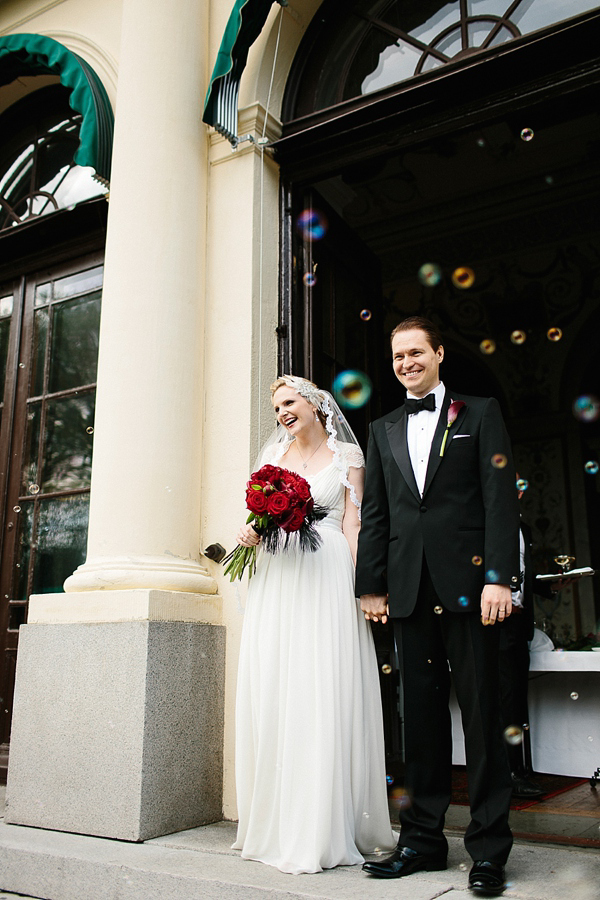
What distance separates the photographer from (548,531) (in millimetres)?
9836

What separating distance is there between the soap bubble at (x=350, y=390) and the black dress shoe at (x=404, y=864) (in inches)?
112

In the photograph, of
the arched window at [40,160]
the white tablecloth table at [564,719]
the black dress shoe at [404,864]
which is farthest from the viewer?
the arched window at [40,160]

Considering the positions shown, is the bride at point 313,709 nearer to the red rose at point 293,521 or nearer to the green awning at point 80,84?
the red rose at point 293,521

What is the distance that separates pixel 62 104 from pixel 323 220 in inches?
115

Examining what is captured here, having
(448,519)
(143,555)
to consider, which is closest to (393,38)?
(448,519)

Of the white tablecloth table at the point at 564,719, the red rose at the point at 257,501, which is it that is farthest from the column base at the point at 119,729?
the white tablecloth table at the point at 564,719

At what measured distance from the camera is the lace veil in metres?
3.91

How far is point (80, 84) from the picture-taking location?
559cm

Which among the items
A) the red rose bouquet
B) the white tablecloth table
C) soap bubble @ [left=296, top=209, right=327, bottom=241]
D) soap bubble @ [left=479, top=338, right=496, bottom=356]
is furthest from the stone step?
soap bubble @ [left=479, top=338, right=496, bottom=356]

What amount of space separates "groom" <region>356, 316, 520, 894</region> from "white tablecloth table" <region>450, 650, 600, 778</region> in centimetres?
260

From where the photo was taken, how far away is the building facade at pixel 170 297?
13.5 ft

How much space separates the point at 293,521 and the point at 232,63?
114 inches

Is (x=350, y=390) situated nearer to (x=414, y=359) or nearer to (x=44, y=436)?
(x=414, y=359)

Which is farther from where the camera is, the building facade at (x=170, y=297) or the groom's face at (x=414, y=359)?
the building facade at (x=170, y=297)
